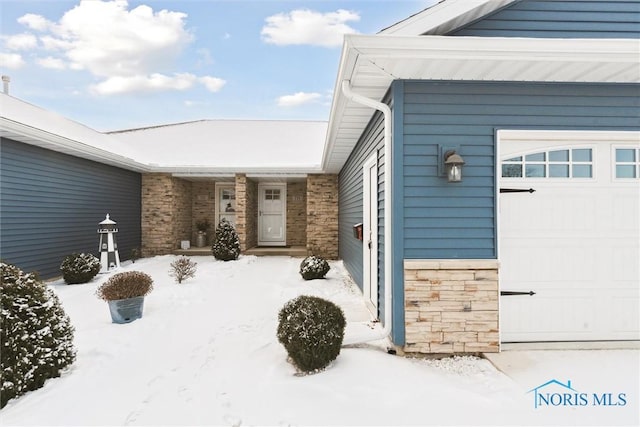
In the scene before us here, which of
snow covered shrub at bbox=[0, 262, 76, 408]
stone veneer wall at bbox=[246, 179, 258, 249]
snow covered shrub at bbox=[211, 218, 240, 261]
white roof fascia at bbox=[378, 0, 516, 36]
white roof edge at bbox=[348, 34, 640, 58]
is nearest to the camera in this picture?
snow covered shrub at bbox=[0, 262, 76, 408]

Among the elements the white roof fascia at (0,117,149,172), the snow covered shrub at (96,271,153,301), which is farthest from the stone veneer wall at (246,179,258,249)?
the snow covered shrub at (96,271,153,301)

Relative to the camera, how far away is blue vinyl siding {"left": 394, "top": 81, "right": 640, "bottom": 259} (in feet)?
9.99

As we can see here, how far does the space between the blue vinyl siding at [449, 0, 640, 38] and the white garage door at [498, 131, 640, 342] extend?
104 centimetres

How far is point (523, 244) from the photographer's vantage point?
10.6ft

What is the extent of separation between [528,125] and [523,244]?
3.94 feet

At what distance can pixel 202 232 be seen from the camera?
1151cm

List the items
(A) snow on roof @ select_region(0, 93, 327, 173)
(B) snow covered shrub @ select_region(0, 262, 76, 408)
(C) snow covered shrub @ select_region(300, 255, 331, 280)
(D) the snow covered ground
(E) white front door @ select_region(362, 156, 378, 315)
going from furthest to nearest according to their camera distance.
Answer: (C) snow covered shrub @ select_region(300, 255, 331, 280)
(A) snow on roof @ select_region(0, 93, 327, 173)
(E) white front door @ select_region(362, 156, 378, 315)
(B) snow covered shrub @ select_region(0, 262, 76, 408)
(D) the snow covered ground

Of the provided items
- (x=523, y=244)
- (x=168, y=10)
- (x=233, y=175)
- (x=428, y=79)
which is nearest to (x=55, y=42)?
(x=168, y=10)

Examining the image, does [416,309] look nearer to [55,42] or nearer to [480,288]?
[480,288]

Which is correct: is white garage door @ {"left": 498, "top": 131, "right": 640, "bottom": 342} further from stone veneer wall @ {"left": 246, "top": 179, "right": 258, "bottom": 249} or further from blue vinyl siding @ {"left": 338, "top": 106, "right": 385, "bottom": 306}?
stone veneer wall @ {"left": 246, "top": 179, "right": 258, "bottom": 249}

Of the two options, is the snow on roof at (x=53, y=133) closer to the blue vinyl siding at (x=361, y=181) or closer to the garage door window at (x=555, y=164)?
the blue vinyl siding at (x=361, y=181)

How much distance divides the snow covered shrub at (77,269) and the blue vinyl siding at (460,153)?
6.53m

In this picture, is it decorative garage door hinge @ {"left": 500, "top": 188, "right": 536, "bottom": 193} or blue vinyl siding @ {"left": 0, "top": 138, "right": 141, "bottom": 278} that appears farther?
blue vinyl siding @ {"left": 0, "top": 138, "right": 141, "bottom": 278}

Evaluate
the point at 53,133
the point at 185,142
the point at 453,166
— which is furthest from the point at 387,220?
the point at 185,142
